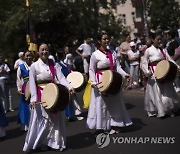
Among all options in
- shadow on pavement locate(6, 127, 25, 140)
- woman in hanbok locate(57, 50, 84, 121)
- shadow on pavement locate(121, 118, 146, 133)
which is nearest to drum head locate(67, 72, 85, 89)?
woman in hanbok locate(57, 50, 84, 121)

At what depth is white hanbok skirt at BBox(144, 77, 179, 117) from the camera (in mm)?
9703

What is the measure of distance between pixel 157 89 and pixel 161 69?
1.60ft

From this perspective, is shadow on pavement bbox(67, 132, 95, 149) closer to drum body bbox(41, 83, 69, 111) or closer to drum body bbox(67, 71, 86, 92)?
drum body bbox(41, 83, 69, 111)

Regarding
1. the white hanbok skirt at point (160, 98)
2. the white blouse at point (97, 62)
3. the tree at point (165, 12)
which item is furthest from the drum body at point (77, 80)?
the tree at point (165, 12)

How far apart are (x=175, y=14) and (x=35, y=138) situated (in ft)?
74.5

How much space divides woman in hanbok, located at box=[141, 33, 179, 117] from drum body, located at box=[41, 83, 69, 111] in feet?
8.90

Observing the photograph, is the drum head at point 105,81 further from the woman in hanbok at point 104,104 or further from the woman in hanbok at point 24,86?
the woman in hanbok at point 24,86

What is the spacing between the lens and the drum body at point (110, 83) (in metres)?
8.33

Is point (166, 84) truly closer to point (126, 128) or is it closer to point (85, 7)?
point (126, 128)

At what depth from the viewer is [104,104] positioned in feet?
28.3

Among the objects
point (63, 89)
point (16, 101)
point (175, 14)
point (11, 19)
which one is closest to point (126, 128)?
point (63, 89)

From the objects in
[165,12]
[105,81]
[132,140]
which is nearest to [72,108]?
[105,81]

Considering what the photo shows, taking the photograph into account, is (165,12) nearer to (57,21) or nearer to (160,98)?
(57,21)

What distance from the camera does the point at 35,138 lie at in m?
7.80
